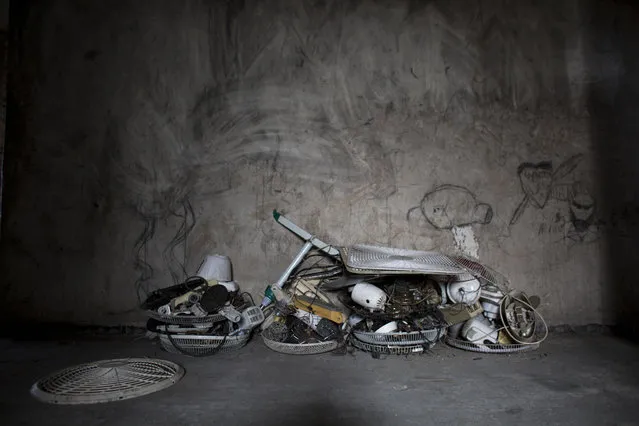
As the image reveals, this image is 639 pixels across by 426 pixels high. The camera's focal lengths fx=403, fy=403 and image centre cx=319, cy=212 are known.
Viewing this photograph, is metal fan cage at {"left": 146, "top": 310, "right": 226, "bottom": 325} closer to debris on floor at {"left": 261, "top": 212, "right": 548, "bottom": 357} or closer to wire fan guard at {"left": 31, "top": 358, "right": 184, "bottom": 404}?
wire fan guard at {"left": 31, "top": 358, "right": 184, "bottom": 404}

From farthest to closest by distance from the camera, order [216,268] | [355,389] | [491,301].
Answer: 1. [216,268]
2. [491,301]
3. [355,389]

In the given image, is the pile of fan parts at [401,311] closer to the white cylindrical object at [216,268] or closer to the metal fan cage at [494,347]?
the metal fan cage at [494,347]

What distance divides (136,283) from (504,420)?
3163mm

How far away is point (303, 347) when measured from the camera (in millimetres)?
3020

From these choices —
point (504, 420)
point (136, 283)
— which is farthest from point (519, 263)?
point (136, 283)

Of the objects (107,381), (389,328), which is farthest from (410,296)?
(107,381)

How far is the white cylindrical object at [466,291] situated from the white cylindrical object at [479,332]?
171 millimetres

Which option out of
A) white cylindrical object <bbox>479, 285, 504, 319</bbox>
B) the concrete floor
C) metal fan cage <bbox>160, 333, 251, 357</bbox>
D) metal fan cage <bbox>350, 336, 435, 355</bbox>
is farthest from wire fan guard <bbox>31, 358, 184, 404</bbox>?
white cylindrical object <bbox>479, 285, 504, 319</bbox>

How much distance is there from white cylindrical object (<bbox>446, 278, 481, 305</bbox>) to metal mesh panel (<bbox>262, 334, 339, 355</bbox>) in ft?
3.44

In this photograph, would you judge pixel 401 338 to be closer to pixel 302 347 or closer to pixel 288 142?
pixel 302 347

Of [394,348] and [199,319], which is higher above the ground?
[199,319]

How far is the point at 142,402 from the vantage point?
216 cm

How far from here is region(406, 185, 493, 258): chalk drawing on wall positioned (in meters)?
3.86

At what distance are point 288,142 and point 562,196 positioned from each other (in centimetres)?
272
